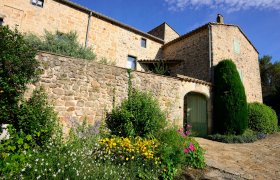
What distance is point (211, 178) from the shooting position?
14.3ft

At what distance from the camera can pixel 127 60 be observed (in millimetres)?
13961

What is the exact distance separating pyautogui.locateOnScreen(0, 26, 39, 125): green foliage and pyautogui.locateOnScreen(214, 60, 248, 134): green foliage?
9037 millimetres

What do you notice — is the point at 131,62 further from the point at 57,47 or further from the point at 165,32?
the point at 57,47

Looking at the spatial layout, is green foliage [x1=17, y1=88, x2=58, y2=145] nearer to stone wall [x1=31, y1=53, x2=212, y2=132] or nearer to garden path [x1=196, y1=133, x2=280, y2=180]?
stone wall [x1=31, y1=53, x2=212, y2=132]

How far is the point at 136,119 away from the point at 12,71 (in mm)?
3739

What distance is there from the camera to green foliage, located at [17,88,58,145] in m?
4.85

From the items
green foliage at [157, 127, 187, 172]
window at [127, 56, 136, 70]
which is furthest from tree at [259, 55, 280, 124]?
green foliage at [157, 127, 187, 172]

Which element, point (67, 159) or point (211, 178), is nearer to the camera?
point (67, 159)

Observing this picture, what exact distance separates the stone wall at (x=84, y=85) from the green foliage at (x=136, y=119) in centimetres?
38

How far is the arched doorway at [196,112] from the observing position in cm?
1069

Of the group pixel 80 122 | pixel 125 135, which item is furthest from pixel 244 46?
pixel 80 122

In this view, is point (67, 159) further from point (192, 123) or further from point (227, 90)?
point (227, 90)

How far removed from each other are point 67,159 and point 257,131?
37.7 feet

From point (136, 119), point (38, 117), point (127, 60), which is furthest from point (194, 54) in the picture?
point (38, 117)
